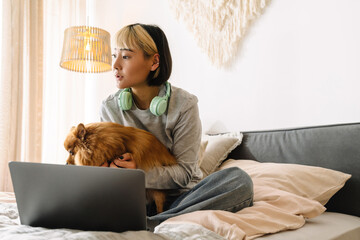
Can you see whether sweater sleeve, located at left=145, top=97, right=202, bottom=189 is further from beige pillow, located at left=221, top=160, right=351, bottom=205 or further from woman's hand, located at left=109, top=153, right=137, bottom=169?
beige pillow, located at left=221, top=160, right=351, bottom=205

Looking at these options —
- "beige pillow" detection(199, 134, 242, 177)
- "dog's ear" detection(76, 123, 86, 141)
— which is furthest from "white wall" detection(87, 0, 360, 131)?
"dog's ear" detection(76, 123, 86, 141)

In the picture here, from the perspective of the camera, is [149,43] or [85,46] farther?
[85,46]

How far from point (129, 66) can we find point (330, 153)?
3.37 ft

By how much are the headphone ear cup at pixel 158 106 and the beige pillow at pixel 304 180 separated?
52 cm

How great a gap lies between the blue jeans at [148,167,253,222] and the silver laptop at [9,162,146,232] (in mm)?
296

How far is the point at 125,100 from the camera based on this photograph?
134cm

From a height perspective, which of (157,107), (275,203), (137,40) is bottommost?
(275,203)

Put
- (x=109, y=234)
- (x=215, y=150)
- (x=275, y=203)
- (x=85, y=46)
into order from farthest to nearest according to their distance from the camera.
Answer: (x=85, y=46), (x=215, y=150), (x=275, y=203), (x=109, y=234)

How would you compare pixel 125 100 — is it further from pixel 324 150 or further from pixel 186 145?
pixel 324 150

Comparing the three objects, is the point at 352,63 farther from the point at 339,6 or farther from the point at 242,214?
the point at 242,214

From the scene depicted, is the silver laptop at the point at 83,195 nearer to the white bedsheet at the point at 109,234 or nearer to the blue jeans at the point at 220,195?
the white bedsheet at the point at 109,234

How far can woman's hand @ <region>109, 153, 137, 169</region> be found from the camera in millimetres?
1020

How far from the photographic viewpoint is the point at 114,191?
73cm

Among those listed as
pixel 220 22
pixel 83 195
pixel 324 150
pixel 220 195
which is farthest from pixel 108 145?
pixel 220 22
